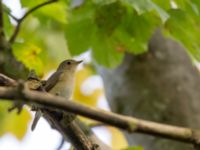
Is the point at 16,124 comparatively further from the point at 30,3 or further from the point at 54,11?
the point at 30,3

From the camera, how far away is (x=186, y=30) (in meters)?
1.49

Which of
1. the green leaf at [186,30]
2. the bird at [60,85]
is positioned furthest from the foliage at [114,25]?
the bird at [60,85]

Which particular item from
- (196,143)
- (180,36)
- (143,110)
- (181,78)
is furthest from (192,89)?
(196,143)

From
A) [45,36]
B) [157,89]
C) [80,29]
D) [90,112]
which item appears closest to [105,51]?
[80,29]

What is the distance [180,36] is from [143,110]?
0.53 metres

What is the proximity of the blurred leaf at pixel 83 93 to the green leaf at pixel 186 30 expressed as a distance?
1642 mm

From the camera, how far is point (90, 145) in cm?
109

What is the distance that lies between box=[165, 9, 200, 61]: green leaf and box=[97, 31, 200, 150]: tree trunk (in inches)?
17.3

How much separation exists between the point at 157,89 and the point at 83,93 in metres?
1.30

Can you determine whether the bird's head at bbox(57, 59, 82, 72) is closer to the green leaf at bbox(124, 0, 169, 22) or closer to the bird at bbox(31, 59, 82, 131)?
the bird at bbox(31, 59, 82, 131)

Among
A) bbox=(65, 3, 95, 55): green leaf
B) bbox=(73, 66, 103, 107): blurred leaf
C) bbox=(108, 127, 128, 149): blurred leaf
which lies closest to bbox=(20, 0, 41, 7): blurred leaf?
bbox=(65, 3, 95, 55): green leaf

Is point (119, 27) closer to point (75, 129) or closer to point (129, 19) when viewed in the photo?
point (129, 19)

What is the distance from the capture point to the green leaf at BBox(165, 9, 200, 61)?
147 centimetres

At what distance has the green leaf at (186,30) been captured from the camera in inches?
57.7
